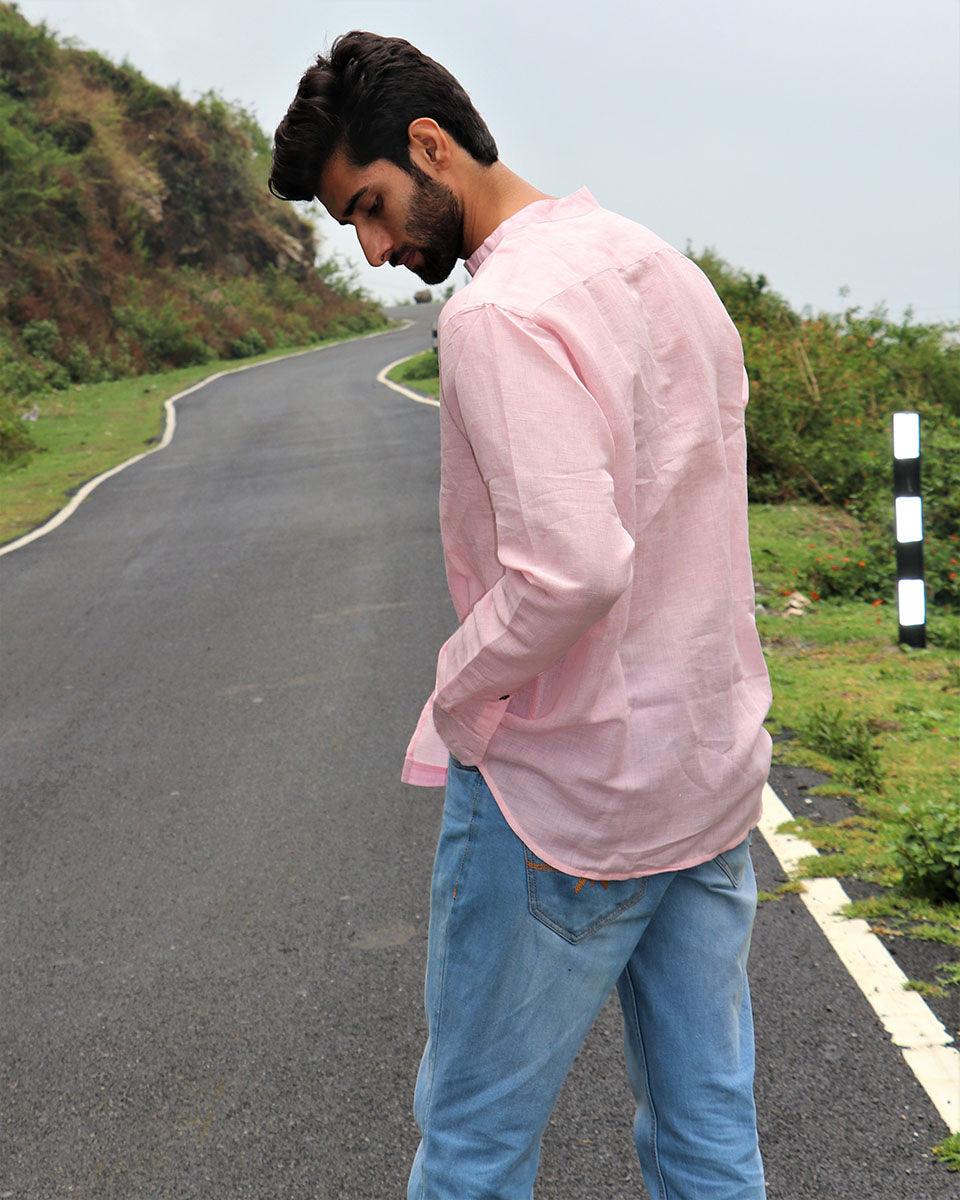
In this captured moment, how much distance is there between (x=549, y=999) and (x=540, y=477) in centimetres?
71

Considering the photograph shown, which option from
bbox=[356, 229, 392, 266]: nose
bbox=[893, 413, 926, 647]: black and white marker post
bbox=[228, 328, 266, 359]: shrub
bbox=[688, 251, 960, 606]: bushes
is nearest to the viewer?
bbox=[356, 229, 392, 266]: nose

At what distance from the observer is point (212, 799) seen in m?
5.97

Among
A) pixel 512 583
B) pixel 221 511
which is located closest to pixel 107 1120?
pixel 512 583

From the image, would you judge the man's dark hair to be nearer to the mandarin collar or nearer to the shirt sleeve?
the mandarin collar

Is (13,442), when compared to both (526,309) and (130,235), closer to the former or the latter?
(526,309)

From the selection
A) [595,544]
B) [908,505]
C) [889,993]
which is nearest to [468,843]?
[595,544]

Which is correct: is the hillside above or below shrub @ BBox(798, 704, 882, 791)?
above

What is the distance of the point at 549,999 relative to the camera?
185 cm

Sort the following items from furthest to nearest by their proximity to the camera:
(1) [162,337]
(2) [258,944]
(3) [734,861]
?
(1) [162,337] → (2) [258,944] → (3) [734,861]

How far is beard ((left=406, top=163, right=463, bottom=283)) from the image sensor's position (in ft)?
6.08

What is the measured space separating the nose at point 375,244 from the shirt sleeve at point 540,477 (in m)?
0.34

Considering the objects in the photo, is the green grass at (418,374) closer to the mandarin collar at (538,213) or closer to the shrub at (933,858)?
the shrub at (933,858)

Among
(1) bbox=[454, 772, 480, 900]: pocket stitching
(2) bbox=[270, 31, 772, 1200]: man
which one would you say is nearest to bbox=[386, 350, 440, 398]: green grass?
(2) bbox=[270, 31, 772, 1200]: man

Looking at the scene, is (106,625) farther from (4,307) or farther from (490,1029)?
(4,307)
